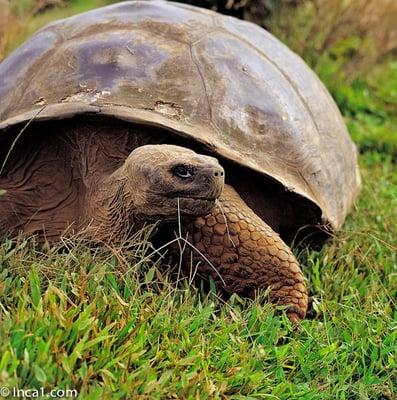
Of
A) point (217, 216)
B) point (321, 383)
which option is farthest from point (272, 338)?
point (217, 216)

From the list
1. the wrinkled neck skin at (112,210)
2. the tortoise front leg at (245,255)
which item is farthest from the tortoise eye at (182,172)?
the tortoise front leg at (245,255)

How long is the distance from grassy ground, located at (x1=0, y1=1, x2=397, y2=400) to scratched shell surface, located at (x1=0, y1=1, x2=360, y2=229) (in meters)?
0.47

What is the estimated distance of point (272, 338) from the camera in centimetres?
282

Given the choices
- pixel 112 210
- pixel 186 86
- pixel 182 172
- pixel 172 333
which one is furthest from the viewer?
pixel 186 86

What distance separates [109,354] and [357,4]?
4928mm

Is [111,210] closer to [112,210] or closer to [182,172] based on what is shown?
[112,210]

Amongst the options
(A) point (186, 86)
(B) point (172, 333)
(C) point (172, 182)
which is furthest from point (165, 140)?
(B) point (172, 333)

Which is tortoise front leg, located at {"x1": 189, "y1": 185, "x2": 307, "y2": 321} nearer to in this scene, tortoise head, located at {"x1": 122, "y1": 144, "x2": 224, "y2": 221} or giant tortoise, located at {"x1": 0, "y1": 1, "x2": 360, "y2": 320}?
giant tortoise, located at {"x1": 0, "y1": 1, "x2": 360, "y2": 320}

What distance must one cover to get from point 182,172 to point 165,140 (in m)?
0.45

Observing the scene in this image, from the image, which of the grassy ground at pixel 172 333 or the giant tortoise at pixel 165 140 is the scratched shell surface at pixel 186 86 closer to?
the giant tortoise at pixel 165 140

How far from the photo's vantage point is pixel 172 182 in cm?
274

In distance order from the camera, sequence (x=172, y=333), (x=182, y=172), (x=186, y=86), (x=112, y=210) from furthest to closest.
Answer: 1. (x=186, y=86)
2. (x=112, y=210)
3. (x=182, y=172)
4. (x=172, y=333)

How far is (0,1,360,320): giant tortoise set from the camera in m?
3.04

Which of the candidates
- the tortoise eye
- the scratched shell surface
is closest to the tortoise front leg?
the scratched shell surface
